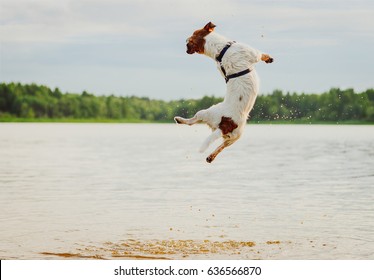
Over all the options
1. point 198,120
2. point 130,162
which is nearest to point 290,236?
point 198,120

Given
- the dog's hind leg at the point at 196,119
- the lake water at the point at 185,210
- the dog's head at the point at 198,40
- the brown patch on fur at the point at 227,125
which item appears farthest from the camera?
the lake water at the point at 185,210

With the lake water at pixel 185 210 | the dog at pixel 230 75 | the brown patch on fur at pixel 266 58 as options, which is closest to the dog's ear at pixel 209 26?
the dog at pixel 230 75

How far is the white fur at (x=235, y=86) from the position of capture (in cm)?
750

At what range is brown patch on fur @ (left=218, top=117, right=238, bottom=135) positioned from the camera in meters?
7.60

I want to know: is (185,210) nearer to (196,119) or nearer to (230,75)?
(196,119)

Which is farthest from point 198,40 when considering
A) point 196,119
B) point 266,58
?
point 196,119

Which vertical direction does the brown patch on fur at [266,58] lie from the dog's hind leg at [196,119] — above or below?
above

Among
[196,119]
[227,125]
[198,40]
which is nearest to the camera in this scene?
[198,40]

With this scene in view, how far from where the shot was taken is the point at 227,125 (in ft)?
24.9

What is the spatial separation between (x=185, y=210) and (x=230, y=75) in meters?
10.0

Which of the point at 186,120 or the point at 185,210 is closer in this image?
the point at 186,120

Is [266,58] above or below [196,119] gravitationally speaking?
above

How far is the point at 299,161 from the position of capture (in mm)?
31625

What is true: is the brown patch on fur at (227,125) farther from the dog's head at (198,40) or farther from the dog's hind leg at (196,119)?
the dog's head at (198,40)
